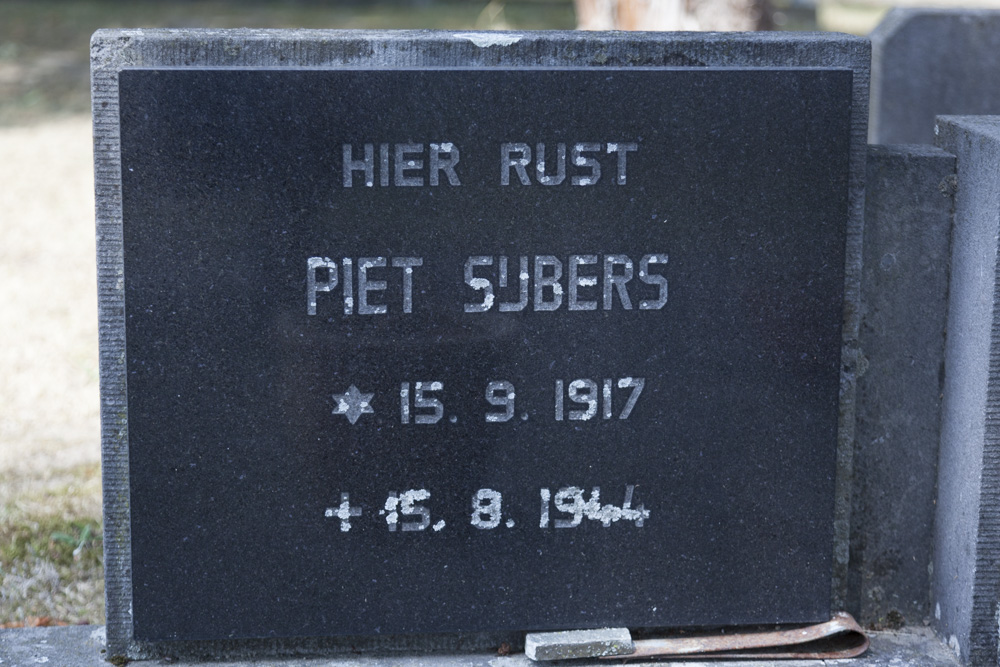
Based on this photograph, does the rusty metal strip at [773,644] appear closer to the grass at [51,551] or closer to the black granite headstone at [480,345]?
the black granite headstone at [480,345]

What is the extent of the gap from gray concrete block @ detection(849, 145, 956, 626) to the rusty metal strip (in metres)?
0.14

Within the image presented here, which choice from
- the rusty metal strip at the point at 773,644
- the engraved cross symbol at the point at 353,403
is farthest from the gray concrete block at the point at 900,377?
the engraved cross symbol at the point at 353,403

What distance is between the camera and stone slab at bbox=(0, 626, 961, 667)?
2379 mm

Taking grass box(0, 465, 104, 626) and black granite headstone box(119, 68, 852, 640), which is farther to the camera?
grass box(0, 465, 104, 626)

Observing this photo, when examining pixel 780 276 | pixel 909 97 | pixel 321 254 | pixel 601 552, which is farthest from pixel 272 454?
pixel 909 97

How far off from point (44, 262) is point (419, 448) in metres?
4.08

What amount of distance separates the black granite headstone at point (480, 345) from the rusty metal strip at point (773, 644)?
0.14ft

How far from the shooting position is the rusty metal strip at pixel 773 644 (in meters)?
2.41

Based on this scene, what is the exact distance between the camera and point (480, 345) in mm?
2350

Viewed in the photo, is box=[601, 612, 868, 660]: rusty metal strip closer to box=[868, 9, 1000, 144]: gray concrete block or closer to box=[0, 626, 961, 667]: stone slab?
box=[0, 626, 961, 667]: stone slab

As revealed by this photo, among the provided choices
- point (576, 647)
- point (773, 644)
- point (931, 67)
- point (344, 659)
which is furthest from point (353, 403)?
point (931, 67)

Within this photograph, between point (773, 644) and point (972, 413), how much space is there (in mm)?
641

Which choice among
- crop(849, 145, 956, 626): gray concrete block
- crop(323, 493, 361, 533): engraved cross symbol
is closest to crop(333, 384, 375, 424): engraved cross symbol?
crop(323, 493, 361, 533): engraved cross symbol

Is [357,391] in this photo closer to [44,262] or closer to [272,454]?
[272,454]
